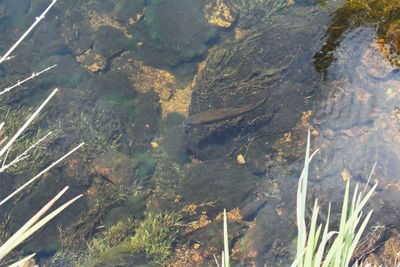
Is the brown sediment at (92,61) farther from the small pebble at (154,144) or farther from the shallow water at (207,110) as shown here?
the small pebble at (154,144)

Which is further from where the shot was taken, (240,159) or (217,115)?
(217,115)

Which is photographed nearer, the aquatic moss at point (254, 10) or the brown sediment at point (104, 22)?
the aquatic moss at point (254, 10)

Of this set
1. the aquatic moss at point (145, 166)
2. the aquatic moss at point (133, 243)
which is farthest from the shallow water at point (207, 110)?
the aquatic moss at point (133, 243)

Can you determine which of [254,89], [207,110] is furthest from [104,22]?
[254,89]

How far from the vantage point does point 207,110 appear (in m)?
6.30

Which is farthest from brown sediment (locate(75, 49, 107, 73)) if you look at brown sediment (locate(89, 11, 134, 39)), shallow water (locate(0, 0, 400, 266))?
brown sediment (locate(89, 11, 134, 39))

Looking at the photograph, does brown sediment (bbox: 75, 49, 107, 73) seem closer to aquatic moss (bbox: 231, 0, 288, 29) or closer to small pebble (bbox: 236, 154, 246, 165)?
aquatic moss (bbox: 231, 0, 288, 29)

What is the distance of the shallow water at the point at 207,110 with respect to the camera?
5125mm

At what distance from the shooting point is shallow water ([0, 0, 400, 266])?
5.12m

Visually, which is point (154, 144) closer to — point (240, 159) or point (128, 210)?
point (128, 210)

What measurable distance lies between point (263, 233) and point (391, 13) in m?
3.41

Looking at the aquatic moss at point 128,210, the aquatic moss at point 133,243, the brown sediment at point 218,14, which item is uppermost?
the brown sediment at point 218,14

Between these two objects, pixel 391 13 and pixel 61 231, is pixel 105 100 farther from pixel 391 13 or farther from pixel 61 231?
pixel 391 13

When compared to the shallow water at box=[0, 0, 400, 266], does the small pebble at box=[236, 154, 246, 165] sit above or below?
below
